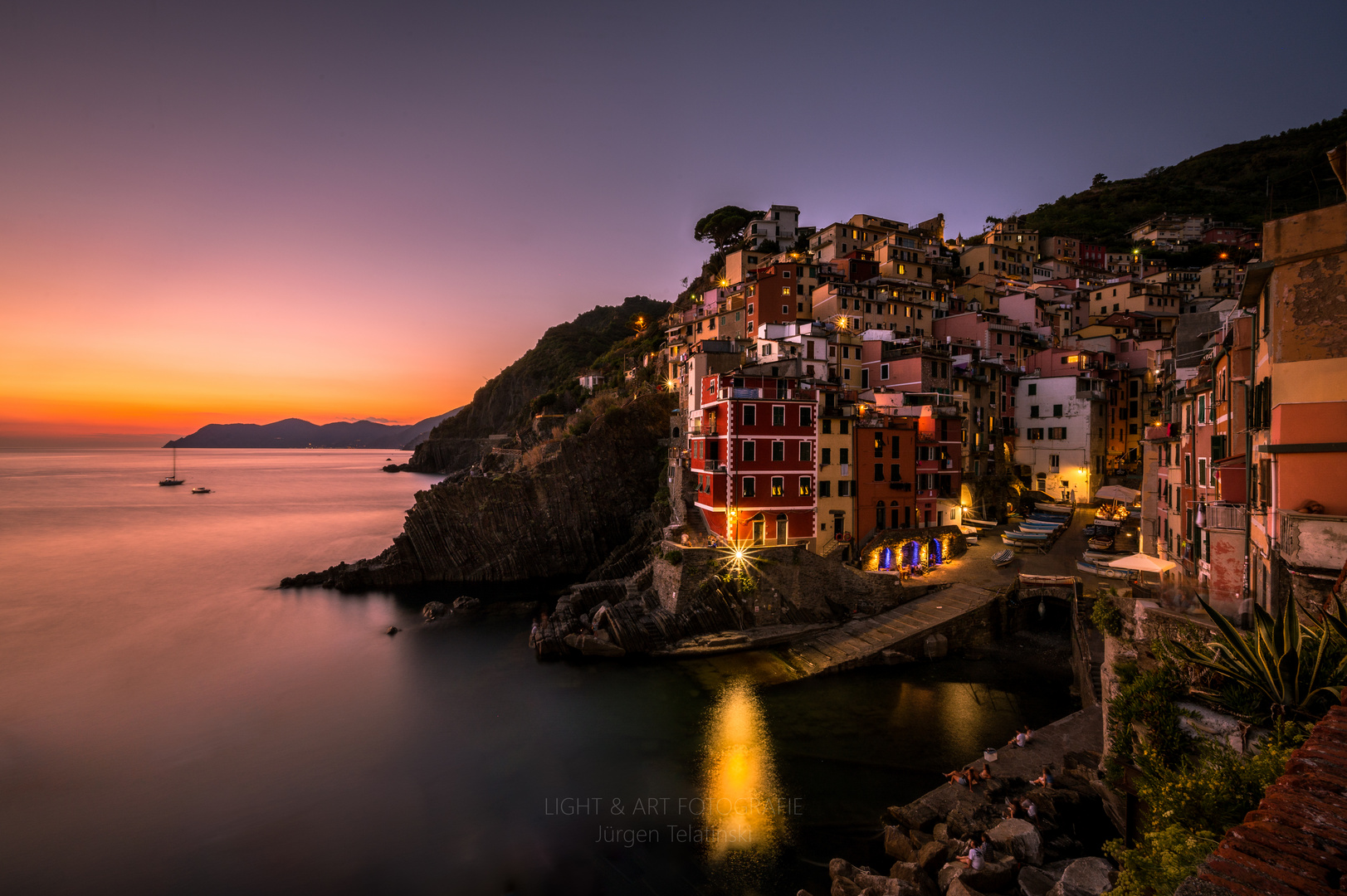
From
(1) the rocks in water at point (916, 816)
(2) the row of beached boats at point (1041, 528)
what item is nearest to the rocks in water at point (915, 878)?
(1) the rocks in water at point (916, 816)

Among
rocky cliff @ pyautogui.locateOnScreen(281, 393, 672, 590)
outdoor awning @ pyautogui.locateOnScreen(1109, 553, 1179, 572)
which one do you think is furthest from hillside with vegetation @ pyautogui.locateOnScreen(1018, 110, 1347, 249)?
outdoor awning @ pyautogui.locateOnScreen(1109, 553, 1179, 572)

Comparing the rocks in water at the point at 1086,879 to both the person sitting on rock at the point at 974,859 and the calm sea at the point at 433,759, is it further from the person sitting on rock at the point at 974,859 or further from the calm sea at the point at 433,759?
the calm sea at the point at 433,759

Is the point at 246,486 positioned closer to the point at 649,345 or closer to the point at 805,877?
the point at 649,345

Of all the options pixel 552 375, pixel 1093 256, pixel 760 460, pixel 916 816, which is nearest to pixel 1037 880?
pixel 916 816

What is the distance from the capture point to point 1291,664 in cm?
823

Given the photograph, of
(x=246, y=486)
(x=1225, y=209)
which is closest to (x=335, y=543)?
(x=246, y=486)

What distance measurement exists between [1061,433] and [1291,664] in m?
45.9

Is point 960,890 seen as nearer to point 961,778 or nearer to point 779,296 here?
point 961,778

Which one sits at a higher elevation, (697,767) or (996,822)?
(996,822)

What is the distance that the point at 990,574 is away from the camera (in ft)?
107

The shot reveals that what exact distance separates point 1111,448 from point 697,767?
151ft

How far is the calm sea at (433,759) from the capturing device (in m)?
17.4

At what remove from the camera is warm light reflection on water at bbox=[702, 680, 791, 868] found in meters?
17.2

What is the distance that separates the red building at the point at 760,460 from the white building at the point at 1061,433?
27.0m
